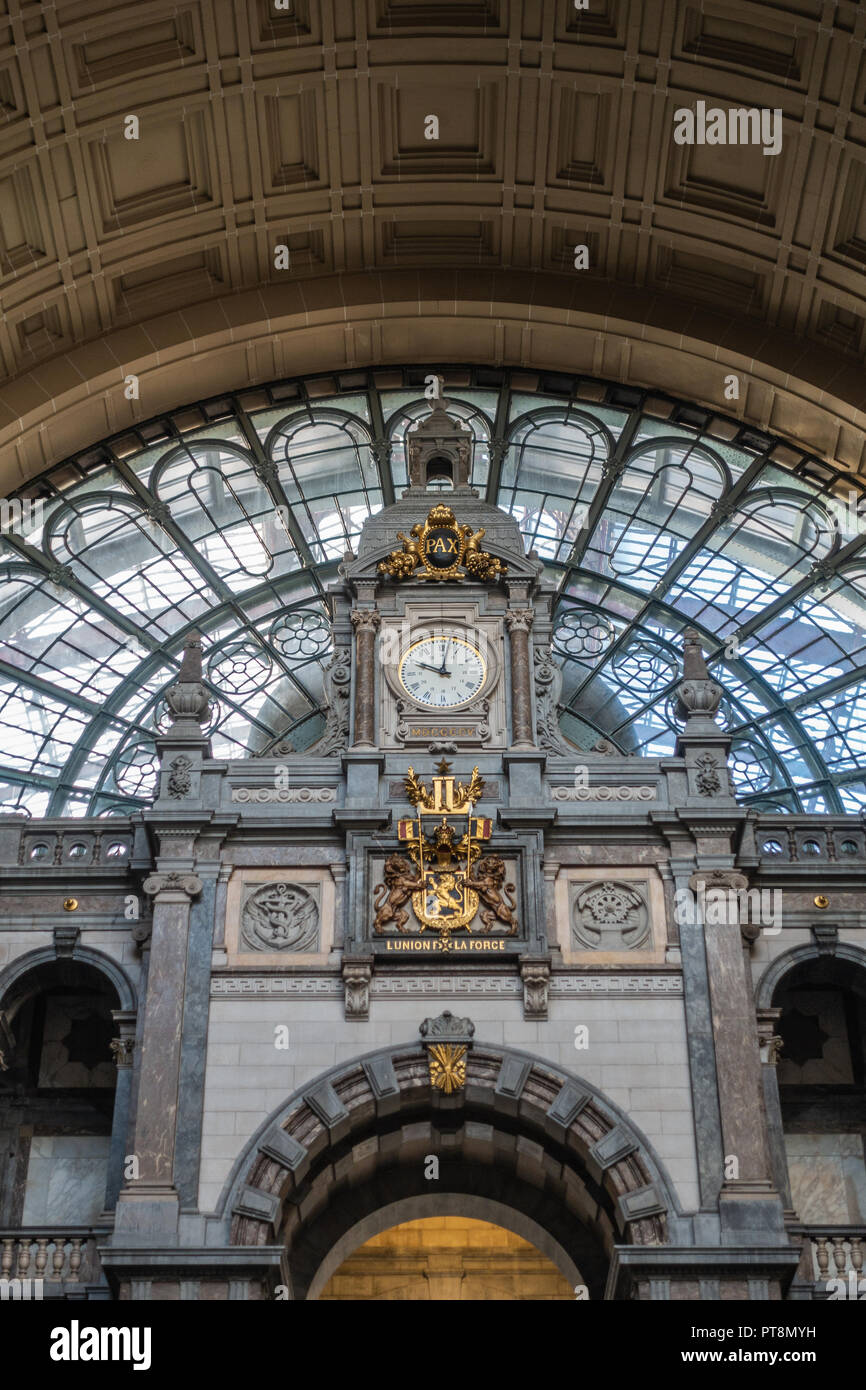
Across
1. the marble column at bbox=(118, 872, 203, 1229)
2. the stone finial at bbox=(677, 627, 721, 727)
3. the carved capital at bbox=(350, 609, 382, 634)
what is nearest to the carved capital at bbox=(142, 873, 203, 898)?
the marble column at bbox=(118, 872, 203, 1229)

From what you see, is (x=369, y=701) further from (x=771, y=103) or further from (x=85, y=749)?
Result: (x=771, y=103)

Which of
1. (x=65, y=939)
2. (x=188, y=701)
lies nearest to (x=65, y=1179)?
(x=65, y=939)

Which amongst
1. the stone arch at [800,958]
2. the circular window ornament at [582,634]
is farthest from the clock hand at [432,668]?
the stone arch at [800,958]

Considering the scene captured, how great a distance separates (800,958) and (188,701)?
929cm

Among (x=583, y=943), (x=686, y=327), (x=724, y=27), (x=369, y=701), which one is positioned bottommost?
(x=583, y=943)

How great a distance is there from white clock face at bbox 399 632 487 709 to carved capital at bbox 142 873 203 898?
165 inches

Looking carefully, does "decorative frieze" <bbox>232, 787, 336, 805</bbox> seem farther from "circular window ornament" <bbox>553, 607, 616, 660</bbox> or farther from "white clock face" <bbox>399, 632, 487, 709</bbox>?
"circular window ornament" <bbox>553, 607, 616, 660</bbox>

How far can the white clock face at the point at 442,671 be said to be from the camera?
83.3 feet

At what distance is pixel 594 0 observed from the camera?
30938 mm

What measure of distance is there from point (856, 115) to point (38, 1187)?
71.4 feet

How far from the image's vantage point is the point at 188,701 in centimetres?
2531

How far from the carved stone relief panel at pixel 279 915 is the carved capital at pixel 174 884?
1.57 ft

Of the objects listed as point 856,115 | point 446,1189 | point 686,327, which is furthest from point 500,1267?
point 856,115

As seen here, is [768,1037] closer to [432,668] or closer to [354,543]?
[432,668]
